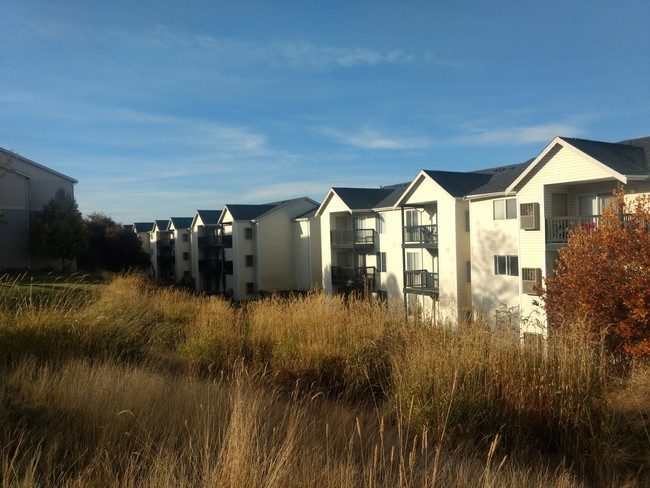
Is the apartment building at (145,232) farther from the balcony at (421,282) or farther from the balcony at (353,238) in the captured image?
the balcony at (421,282)

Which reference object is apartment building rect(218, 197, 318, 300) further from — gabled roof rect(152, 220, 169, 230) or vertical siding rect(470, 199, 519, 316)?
vertical siding rect(470, 199, 519, 316)

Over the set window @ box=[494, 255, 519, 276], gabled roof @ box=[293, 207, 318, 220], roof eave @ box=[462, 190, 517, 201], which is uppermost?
gabled roof @ box=[293, 207, 318, 220]

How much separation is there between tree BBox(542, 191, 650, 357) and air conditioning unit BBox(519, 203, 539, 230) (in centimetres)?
770

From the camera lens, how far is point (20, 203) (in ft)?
107

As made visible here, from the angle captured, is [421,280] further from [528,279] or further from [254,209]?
[254,209]

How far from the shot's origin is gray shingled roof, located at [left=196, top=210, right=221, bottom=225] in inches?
1789

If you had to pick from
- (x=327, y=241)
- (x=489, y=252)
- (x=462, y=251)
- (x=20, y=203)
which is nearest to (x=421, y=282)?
(x=462, y=251)

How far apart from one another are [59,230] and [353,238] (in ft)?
64.0

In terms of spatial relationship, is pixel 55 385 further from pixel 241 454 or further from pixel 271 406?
pixel 241 454

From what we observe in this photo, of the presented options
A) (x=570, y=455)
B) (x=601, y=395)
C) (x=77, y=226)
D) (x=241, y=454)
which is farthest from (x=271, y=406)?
(x=77, y=226)

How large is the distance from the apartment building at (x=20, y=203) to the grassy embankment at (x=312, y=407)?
2716 centimetres

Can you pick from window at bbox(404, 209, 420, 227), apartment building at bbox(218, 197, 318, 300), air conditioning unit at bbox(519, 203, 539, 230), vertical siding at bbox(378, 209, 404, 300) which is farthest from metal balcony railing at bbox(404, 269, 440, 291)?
apartment building at bbox(218, 197, 318, 300)

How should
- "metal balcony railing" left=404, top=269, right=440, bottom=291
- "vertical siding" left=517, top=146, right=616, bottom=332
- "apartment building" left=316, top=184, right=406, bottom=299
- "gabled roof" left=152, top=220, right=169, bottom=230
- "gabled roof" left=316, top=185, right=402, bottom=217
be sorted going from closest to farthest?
1. "vertical siding" left=517, top=146, right=616, bottom=332
2. "metal balcony railing" left=404, top=269, right=440, bottom=291
3. "apartment building" left=316, top=184, right=406, bottom=299
4. "gabled roof" left=316, top=185, right=402, bottom=217
5. "gabled roof" left=152, top=220, right=169, bottom=230

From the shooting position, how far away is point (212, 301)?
1287 centimetres
